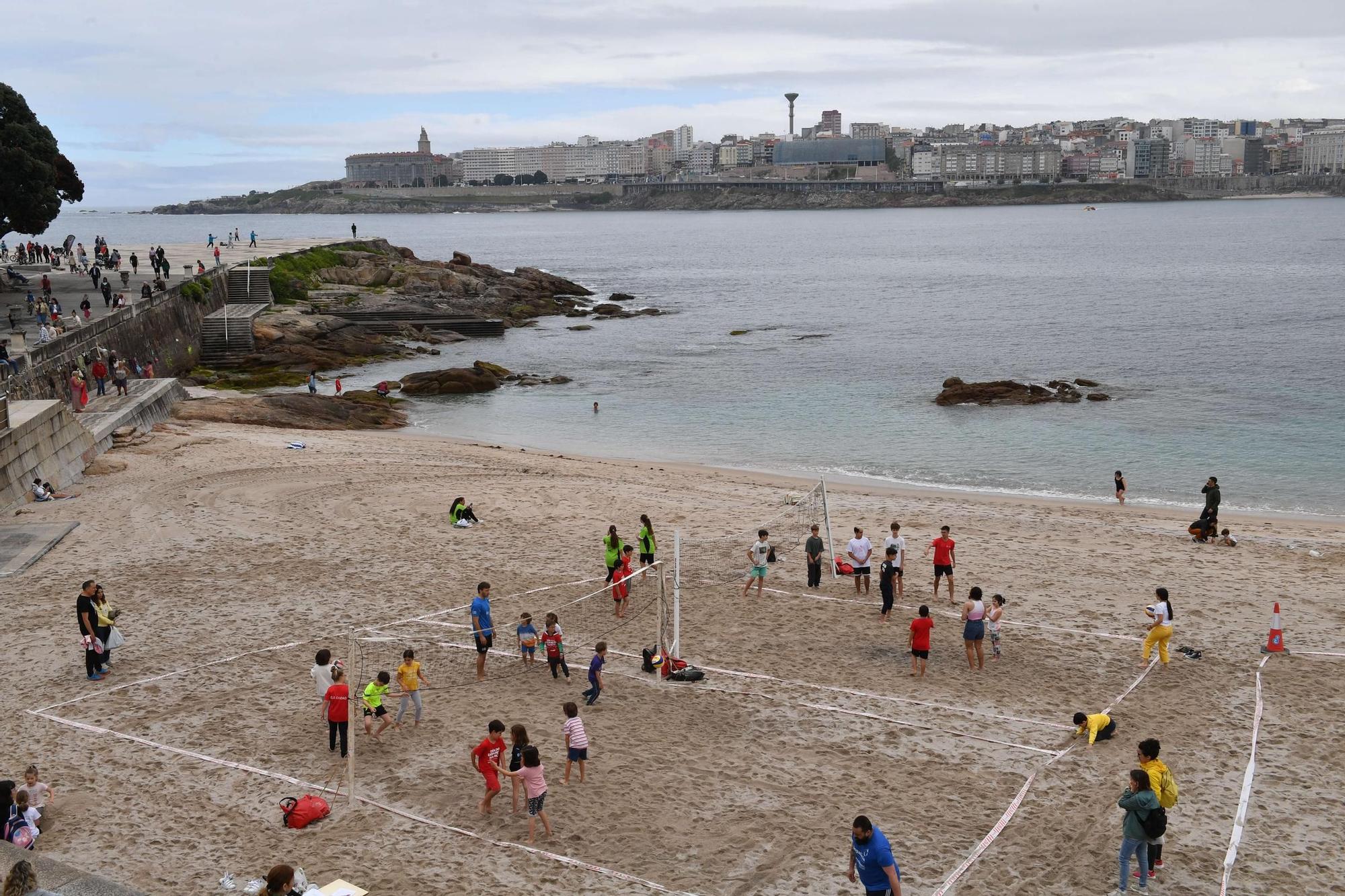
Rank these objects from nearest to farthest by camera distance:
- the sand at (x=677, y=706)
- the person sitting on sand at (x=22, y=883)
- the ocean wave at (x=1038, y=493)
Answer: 1. the person sitting on sand at (x=22, y=883)
2. the sand at (x=677, y=706)
3. the ocean wave at (x=1038, y=493)

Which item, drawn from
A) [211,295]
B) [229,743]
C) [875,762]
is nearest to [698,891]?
[875,762]

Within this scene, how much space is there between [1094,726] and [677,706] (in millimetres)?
4402

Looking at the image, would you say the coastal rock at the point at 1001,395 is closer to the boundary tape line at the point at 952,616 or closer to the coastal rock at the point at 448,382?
the coastal rock at the point at 448,382

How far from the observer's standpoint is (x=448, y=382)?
40125mm

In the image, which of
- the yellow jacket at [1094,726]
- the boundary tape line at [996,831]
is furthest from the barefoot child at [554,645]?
the yellow jacket at [1094,726]

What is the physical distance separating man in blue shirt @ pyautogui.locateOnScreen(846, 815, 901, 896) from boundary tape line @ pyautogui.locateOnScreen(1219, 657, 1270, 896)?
2.91 meters

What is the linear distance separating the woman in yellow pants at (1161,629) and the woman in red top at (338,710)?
931 cm

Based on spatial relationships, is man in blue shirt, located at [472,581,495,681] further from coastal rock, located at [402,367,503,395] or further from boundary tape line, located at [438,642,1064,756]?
coastal rock, located at [402,367,503,395]

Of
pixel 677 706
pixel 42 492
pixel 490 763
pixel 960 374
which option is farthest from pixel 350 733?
pixel 960 374

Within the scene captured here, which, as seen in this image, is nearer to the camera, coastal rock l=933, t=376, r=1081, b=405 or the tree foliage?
the tree foliage

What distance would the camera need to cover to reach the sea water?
2981 centimetres

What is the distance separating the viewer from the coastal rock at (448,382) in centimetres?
3972

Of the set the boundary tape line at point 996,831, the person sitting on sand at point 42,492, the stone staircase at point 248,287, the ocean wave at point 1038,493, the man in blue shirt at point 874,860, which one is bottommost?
the ocean wave at point 1038,493

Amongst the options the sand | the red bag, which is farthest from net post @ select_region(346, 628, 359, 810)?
the red bag
